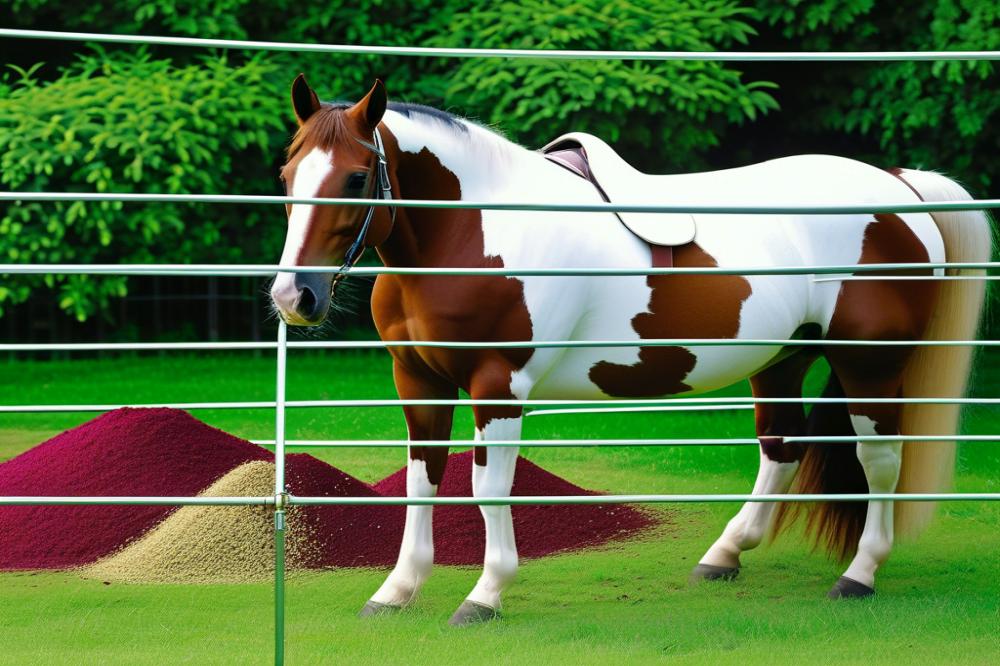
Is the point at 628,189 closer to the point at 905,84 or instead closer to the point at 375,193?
the point at 375,193

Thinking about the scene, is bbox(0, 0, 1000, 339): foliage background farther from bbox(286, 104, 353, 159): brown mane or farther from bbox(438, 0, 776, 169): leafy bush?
bbox(286, 104, 353, 159): brown mane

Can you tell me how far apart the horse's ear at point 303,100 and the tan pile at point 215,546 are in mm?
1720

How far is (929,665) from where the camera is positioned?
12.1 feet

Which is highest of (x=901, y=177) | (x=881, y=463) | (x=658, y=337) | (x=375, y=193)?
(x=901, y=177)

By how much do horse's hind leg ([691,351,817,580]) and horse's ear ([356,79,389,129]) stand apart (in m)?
1.95

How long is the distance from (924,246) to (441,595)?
218 cm

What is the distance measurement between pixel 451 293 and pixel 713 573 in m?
1.60

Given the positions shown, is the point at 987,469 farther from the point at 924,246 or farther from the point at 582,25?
the point at 582,25

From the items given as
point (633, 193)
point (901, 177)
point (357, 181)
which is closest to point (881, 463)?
point (901, 177)

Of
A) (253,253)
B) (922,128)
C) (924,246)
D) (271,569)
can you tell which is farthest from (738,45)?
(271,569)

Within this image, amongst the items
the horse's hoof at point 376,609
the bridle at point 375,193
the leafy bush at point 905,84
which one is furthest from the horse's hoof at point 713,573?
the leafy bush at point 905,84

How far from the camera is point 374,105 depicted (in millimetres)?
3889

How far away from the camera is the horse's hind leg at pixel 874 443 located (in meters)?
4.72

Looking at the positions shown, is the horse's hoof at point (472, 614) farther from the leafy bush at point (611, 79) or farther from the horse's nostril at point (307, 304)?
the leafy bush at point (611, 79)
